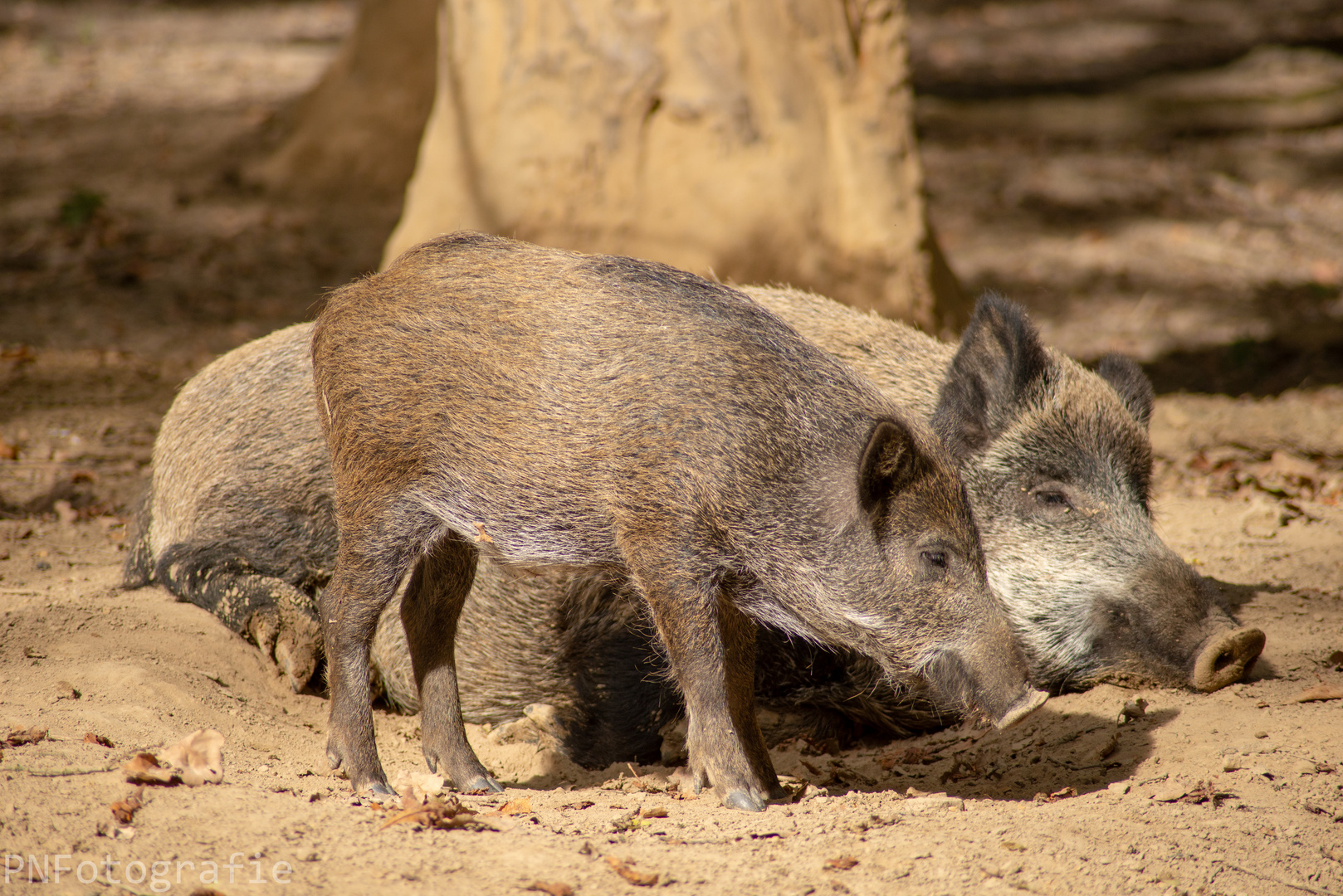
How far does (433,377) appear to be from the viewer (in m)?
2.98

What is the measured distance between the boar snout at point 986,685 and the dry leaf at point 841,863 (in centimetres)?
54

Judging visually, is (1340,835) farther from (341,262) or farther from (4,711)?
(341,262)

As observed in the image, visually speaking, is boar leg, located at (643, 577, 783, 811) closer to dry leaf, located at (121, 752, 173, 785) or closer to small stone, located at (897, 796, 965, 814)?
small stone, located at (897, 796, 965, 814)

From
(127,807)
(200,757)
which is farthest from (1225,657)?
(127,807)

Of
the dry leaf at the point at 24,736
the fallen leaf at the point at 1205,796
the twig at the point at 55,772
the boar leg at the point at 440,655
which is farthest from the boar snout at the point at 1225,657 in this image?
the dry leaf at the point at 24,736

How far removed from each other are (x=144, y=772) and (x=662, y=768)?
167 cm

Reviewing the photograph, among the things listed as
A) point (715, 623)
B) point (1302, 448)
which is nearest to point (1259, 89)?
point (1302, 448)

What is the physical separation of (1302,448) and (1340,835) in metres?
3.62

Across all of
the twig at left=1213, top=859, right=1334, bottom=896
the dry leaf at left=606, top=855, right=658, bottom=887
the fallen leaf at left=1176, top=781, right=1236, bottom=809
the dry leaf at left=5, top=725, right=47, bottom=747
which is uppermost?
the dry leaf at left=5, top=725, right=47, bottom=747

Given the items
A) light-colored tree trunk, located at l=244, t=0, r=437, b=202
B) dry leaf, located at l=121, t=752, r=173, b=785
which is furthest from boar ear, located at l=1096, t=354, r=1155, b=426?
light-colored tree trunk, located at l=244, t=0, r=437, b=202

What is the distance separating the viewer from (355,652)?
302cm

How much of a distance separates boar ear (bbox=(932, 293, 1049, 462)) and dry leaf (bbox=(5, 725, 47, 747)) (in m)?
2.72

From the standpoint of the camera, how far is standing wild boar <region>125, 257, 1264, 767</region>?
3816 millimetres

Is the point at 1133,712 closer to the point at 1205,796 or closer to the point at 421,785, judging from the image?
the point at 1205,796
